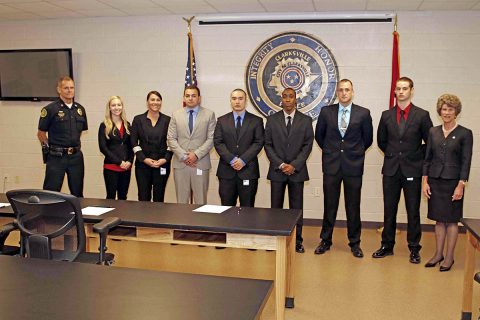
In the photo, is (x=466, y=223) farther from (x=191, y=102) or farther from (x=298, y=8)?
(x=298, y=8)

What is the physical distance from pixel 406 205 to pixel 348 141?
2.72ft

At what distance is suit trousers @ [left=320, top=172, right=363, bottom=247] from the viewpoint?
4.82 metres

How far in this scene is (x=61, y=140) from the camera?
5078mm

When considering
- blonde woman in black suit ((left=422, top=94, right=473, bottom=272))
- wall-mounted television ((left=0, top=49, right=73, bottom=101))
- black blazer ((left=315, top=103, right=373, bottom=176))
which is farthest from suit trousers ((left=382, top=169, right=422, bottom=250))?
wall-mounted television ((left=0, top=49, right=73, bottom=101))

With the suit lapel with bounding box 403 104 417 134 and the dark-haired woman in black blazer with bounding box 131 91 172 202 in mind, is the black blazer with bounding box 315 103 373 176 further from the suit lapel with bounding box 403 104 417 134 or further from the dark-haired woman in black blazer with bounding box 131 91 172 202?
the dark-haired woman in black blazer with bounding box 131 91 172 202

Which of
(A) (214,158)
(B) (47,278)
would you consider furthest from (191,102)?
(B) (47,278)

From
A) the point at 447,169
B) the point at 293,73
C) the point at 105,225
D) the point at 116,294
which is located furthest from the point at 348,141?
the point at 116,294

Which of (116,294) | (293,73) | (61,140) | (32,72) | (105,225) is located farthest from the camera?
(32,72)

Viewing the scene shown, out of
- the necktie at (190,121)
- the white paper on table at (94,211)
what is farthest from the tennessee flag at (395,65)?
the white paper on table at (94,211)

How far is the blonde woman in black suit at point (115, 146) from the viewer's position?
16.8 feet

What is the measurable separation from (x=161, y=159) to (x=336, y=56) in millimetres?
2489

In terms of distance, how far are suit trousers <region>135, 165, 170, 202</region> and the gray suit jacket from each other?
0.92ft

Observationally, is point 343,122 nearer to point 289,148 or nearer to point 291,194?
point 289,148

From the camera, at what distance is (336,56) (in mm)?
5953
